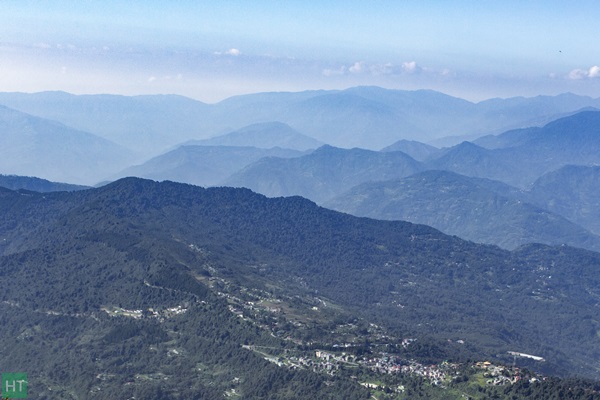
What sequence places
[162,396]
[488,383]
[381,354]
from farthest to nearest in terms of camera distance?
[381,354]
[162,396]
[488,383]

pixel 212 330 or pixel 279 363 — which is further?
pixel 212 330

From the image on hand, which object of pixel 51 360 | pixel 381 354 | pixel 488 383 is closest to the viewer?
pixel 488 383

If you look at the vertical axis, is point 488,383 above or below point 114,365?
above

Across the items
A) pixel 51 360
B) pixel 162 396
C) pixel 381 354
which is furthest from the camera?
pixel 51 360

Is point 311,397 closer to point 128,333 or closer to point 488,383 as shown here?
point 488,383

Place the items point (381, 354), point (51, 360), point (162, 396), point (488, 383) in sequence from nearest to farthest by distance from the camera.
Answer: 1. point (488, 383)
2. point (162, 396)
3. point (381, 354)
4. point (51, 360)

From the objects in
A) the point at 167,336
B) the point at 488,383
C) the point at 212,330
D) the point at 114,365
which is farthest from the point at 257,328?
the point at 488,383

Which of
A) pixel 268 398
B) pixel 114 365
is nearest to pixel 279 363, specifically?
pixel 268 398

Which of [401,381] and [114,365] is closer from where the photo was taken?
[401,381]

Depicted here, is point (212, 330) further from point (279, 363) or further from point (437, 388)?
point (437, 388)
